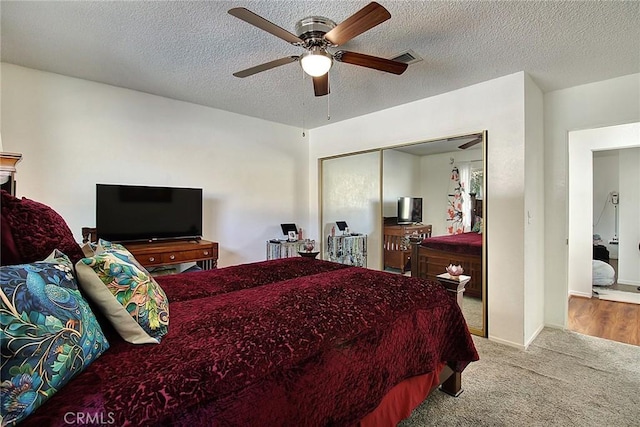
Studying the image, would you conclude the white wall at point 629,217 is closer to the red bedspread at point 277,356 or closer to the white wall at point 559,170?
the white wall at point 559,170

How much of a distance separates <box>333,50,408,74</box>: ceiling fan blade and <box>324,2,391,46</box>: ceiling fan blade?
0.53ft

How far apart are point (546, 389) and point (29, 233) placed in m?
3.13

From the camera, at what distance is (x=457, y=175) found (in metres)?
3.38

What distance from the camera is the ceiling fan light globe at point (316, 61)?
197 cm

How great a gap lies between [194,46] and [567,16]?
8.77 ft

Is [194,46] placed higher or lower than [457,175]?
higher

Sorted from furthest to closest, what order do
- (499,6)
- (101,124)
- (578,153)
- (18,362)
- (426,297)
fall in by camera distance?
(578,153)
(101,124)
(499,6)
(426,297)
(18,362)

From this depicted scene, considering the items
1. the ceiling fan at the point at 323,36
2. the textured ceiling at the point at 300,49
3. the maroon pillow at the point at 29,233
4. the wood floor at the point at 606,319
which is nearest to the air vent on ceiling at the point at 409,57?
the textured ceiling at the point at 300,49

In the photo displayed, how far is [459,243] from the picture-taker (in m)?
3.31

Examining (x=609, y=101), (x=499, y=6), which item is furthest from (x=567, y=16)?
(x=609, y=101)

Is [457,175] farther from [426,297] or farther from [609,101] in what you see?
[426,297]

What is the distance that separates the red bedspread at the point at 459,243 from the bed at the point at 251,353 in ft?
4.70

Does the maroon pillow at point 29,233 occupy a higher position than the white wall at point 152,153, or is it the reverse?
the white wall at point 152,153

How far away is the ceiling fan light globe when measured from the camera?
197 centimetres
